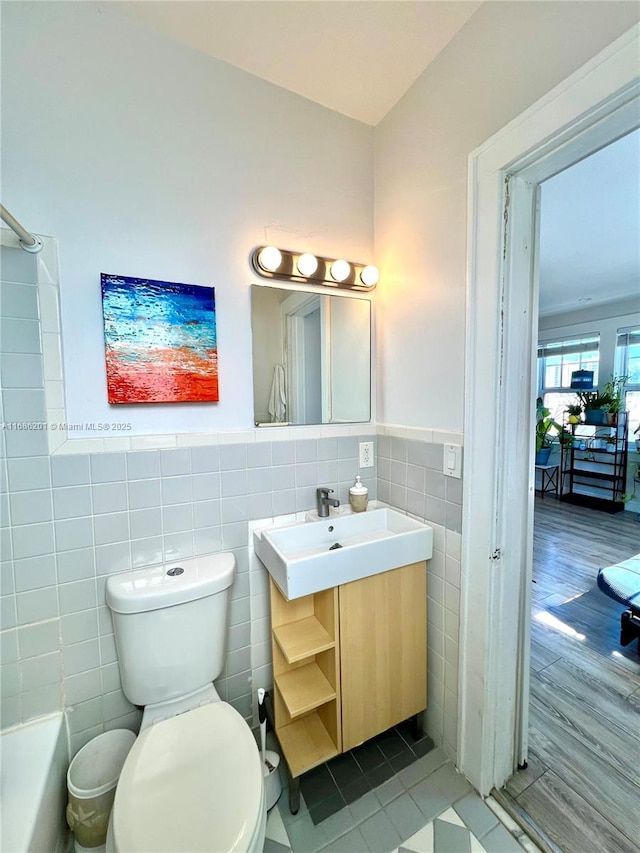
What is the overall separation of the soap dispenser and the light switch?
402mm

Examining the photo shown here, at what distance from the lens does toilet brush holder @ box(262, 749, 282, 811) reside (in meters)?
1.22

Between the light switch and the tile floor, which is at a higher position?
the light switch

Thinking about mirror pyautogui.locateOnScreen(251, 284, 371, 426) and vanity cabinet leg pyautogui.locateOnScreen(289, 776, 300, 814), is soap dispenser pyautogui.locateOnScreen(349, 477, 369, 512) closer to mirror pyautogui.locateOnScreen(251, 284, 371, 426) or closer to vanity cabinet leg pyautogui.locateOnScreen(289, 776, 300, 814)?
mirror pyautogui.locateOnScreen(251, 284, 371, 426)

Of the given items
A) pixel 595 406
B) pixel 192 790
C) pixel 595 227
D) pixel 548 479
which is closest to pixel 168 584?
pixel 192 790

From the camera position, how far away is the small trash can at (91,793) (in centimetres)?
104

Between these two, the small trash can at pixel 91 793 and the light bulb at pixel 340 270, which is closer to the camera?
the small trash can at pixel 91 793

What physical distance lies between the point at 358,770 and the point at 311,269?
2.00 m

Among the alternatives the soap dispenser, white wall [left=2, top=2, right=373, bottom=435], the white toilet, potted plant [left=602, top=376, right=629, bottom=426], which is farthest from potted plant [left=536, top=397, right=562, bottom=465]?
the white toilet

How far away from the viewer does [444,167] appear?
1.25 m

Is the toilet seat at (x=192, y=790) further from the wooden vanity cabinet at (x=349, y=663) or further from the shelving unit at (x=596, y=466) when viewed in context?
the shelving unit at (x=596, y=466)

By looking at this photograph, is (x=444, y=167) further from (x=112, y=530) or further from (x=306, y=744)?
(x=306, y=744)

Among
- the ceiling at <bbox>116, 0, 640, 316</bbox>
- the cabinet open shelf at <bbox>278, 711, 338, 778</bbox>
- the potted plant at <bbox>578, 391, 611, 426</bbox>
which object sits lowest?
the cabinet open shelf at <bbox>278, 711, 338, 778</bbox>

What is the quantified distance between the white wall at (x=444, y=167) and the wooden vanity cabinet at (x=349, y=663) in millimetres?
698

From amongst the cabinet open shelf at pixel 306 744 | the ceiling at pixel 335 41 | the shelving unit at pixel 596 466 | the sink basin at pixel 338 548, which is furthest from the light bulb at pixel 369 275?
the shelving unit at pixel 596 466
